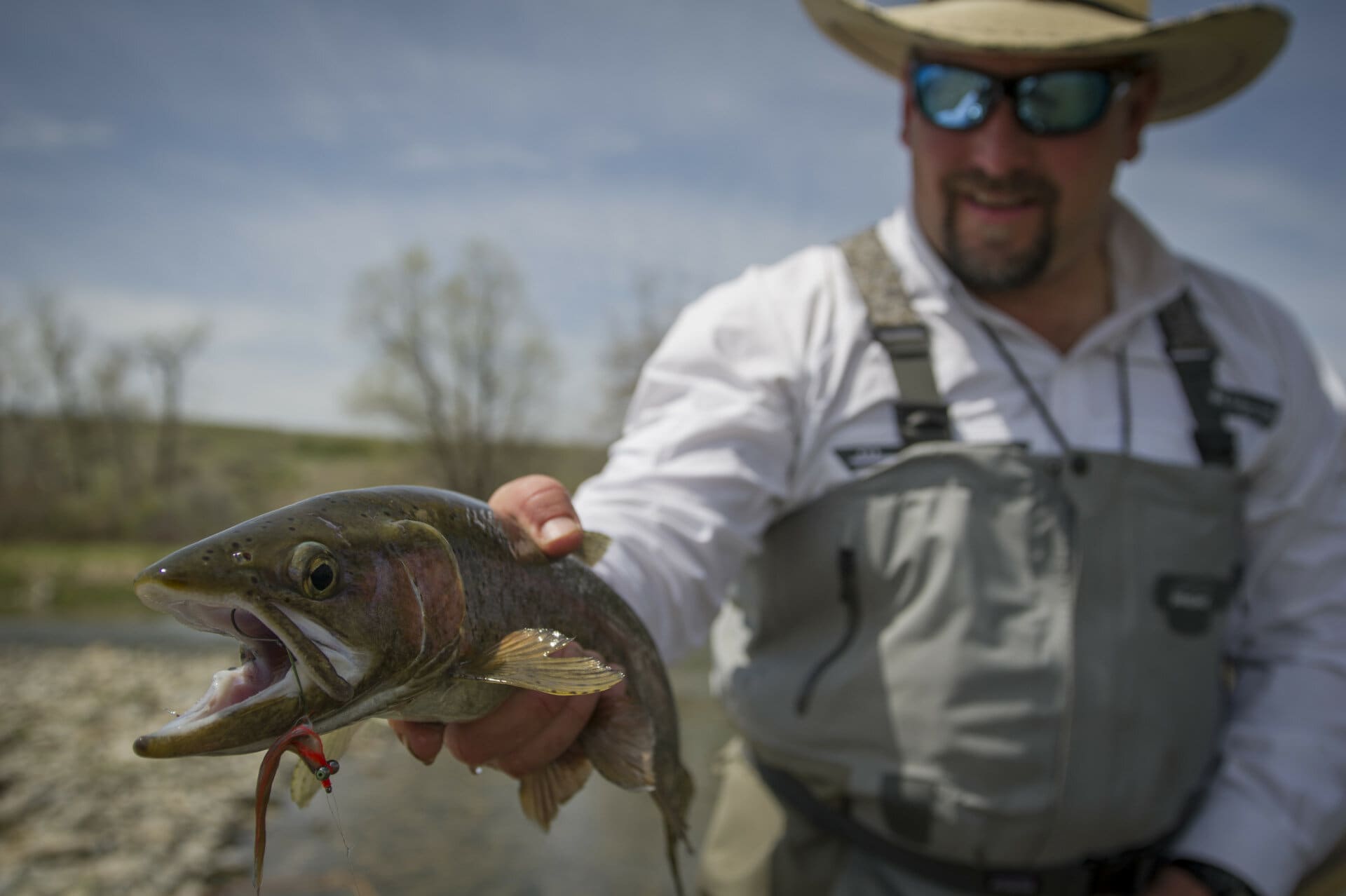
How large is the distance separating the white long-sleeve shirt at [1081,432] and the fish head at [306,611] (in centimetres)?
104

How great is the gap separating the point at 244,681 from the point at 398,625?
0.22 m

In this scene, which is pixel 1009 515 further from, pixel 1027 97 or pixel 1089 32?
pixel 1089 32

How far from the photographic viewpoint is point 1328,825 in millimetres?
3188

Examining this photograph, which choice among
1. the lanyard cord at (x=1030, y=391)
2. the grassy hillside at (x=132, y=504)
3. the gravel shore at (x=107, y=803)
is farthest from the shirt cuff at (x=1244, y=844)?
the grassy hillside at (x=132, y=504)

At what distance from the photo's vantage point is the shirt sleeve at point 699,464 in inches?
90.4

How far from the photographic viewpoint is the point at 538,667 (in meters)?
1.38

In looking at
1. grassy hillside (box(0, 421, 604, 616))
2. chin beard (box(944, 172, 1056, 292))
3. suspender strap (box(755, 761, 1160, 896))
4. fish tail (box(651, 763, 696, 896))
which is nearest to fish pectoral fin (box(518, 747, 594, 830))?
fish tail (box(651, 763, 696, 896))

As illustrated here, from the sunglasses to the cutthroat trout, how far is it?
218 centimetres

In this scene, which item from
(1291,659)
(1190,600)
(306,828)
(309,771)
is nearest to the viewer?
(309,771)

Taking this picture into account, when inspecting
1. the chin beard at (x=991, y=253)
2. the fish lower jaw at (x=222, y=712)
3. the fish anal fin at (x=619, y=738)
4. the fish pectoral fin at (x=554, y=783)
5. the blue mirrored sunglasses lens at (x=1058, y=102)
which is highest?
the blue mirrored sunglasses lens at (x=1058, y=102)

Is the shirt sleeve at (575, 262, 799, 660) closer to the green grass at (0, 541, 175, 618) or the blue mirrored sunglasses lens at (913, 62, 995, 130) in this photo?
the blue mirrored sunglasses lens at (913, 62, 995, 130)

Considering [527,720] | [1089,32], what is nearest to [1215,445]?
[1089,32]

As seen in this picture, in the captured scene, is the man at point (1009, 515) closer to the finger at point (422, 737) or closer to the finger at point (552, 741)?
the finger at point (552, 741)

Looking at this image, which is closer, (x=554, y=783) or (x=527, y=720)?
(x=527, y=720)
